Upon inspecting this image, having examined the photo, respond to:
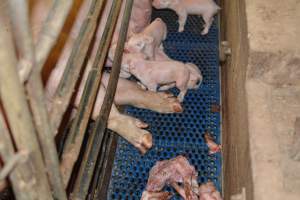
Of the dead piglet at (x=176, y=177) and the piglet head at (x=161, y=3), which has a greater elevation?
the piglet head at (x=161, y=3)

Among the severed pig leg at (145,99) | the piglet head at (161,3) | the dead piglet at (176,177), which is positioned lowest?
the dead piglet at (176,177)

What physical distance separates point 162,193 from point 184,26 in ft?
5.25

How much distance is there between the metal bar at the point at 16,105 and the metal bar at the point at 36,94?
0.03 m

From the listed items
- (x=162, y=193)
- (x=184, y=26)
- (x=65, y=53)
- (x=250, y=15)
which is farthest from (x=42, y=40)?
(x=184, y=26)

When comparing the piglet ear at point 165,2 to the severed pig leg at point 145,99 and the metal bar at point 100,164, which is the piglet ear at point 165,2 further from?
the metal bar at point 100,164

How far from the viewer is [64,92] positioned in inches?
48.3

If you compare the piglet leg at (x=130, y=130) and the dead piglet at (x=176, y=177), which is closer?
the dead piglet at (x=176, y=177)

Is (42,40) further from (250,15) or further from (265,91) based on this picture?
(250,15)

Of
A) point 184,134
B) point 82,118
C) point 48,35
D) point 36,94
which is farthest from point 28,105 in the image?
point 184,134

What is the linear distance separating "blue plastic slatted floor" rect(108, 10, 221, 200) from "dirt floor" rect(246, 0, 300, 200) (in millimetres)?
868

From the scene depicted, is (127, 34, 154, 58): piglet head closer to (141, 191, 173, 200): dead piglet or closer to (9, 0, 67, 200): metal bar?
(141, 191, 173, 200): dead piglet

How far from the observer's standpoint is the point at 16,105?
0.82 metres

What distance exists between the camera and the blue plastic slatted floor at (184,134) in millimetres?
2320

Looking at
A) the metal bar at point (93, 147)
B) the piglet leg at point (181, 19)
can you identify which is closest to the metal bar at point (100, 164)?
the metal bar at point (93, 147)
